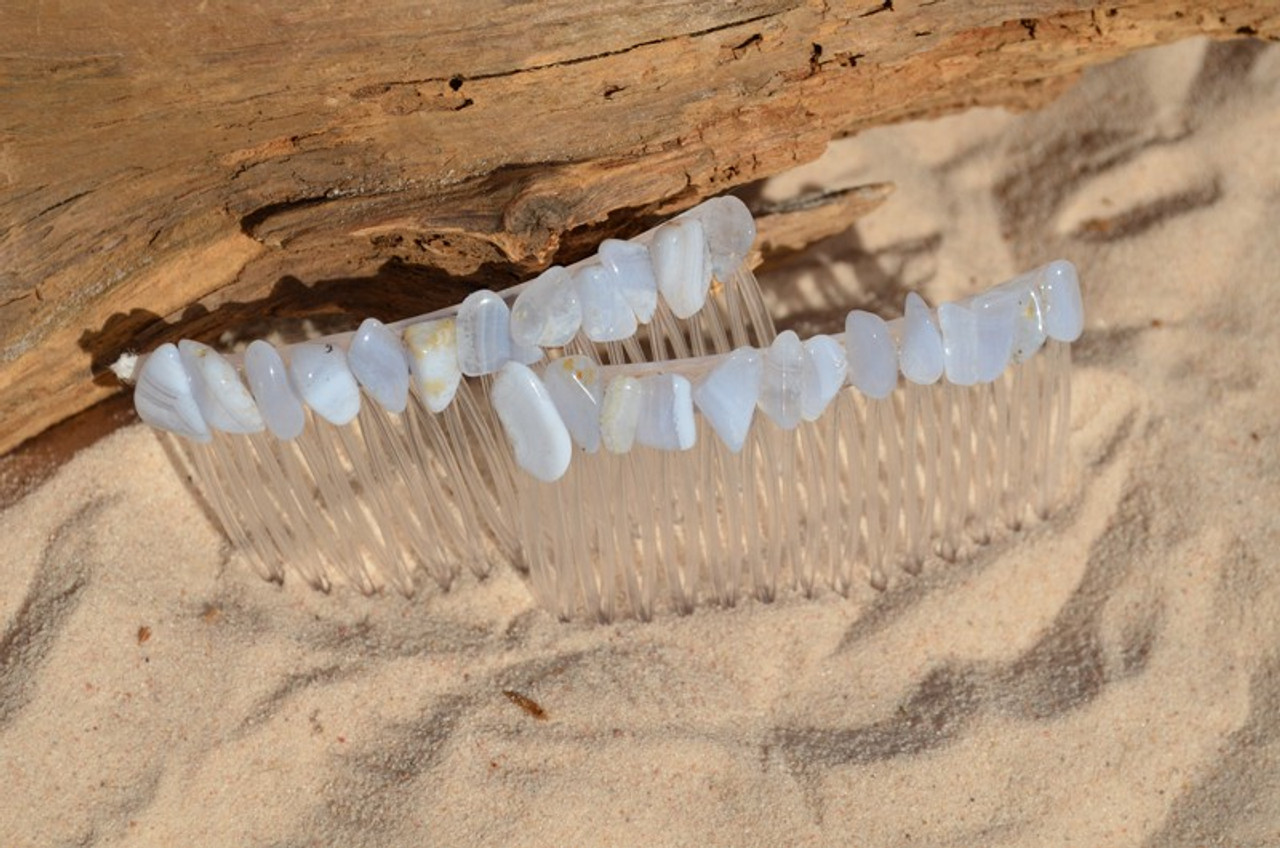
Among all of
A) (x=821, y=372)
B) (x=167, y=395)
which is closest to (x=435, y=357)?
(x=167, y=395)

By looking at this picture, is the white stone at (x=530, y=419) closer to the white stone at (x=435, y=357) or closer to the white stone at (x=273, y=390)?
the white stone at (x=435, y=357)

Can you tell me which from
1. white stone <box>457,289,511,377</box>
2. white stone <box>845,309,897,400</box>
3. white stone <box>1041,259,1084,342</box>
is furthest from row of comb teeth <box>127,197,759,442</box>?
white stone <box>1041,259,1084,342</box>

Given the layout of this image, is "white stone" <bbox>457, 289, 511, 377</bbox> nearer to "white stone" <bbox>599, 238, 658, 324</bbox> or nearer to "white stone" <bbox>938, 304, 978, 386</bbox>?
"white stone" <bbox>599, 238, 658, 324</bbox>

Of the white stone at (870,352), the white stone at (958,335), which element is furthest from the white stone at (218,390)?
the white stone at (958,335)

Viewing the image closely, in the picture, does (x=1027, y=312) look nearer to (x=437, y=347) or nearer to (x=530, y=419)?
(x=530, y=419)

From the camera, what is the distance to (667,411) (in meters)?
1.85

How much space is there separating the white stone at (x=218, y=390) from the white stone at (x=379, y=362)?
166 millimetres

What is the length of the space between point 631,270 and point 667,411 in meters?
0.21

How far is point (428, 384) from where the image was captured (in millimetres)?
1899

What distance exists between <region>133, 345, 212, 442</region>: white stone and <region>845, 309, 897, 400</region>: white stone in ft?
3.04

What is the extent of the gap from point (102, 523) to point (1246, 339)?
1.90m

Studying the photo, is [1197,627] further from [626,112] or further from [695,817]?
[626,112]

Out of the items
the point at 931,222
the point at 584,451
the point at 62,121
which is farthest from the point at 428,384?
the point at 931,222

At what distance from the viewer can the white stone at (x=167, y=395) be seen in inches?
75.4
